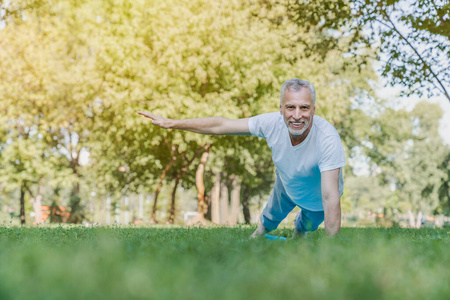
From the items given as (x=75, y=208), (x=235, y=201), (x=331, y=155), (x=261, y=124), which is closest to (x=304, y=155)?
(x=331, y=155)

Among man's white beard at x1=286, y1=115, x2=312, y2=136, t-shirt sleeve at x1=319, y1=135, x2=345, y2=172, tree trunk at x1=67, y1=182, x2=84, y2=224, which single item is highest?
man's white beard at x1=286, y1=115, x2=312, y2=136

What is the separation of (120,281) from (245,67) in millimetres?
18832

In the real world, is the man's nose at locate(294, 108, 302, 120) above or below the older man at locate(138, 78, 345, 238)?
above

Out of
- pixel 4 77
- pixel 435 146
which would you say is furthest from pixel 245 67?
pixel 435 146

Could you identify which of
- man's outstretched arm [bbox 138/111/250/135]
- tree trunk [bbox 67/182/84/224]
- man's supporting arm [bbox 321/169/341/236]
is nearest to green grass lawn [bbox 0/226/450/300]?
man's supporting arm [bbox 321/169/341/236]

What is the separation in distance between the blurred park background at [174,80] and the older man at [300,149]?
6.83m

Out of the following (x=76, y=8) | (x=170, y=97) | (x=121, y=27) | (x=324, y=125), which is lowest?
(x=324, y=125)

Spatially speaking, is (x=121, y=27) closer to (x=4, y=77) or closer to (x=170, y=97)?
(x=170, y=97)

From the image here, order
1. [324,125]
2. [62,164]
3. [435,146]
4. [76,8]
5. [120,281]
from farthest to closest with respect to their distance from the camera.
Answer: [435,146] < [62,164] < [76,8] < [324,125] < [120,281]

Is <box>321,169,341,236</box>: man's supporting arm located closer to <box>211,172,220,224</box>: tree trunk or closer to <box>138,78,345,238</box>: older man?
<box>138,78,345,238</box>: older man

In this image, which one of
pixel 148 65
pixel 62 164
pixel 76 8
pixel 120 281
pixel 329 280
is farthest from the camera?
pixel 62 164

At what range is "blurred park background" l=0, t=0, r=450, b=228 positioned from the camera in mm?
14109

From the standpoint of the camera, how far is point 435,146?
5153cm

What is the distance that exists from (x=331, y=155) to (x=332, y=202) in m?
0.51
